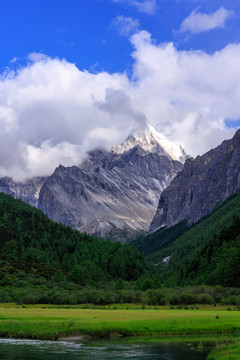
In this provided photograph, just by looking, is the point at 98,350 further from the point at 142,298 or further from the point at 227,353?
the point at 142,298

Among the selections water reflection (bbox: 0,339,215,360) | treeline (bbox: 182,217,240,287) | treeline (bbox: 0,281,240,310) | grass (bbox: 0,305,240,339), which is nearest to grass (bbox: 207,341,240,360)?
water reflection (bbox: 0,339,215,360)

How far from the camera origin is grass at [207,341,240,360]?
42494mm

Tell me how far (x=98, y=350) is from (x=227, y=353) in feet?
55.2

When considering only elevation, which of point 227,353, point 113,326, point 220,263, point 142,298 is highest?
point 220,263

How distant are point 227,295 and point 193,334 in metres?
54.4

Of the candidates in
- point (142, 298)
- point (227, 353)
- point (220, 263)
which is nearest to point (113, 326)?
point (227, 353)

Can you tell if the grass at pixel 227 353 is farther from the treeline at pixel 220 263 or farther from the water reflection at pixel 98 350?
the treeline at pixel 220 263

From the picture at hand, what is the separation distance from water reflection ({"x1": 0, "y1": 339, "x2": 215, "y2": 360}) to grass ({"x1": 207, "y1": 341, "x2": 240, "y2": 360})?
293 centimetres

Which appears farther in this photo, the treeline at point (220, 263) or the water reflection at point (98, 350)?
the treeline at point (220, 263)

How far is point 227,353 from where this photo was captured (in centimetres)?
4466

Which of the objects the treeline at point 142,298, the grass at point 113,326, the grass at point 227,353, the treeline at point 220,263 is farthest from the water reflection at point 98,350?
the treeline at point 220,263

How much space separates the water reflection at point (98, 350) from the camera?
49875mm

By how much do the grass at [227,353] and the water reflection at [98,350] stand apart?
2933 mm

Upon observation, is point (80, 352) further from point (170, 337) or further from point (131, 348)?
point (170, 337)
